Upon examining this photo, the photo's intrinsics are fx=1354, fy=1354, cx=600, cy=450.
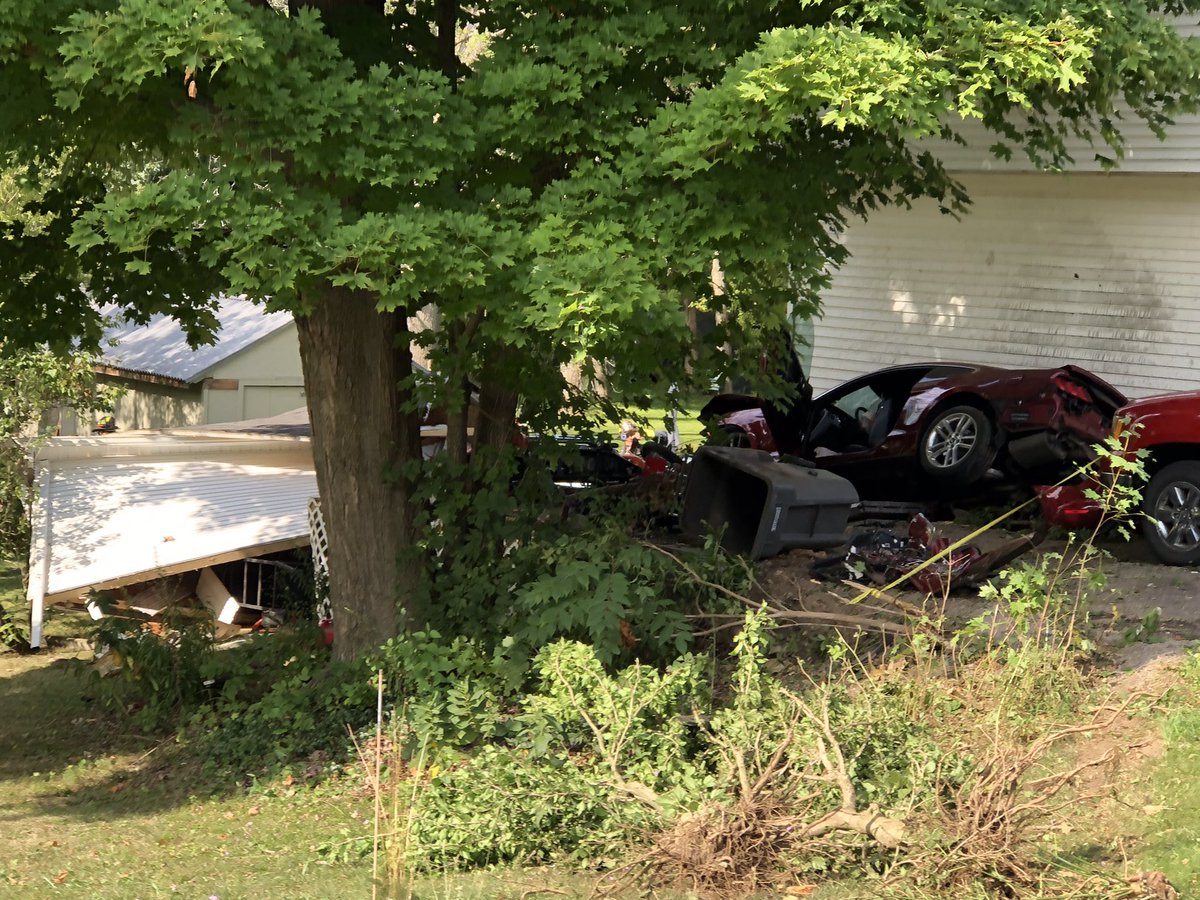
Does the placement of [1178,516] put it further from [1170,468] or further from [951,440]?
[951,440]

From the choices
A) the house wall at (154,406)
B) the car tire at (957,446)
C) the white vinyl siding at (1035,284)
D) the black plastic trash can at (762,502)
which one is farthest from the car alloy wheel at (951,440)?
the house wall at (154,406)

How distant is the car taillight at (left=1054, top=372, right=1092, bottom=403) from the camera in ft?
38.2

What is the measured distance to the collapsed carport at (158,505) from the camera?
13.4m

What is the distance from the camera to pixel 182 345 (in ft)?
83.3

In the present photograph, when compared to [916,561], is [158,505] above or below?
above

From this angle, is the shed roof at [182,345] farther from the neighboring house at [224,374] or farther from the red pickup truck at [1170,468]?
the red pickup truck at [1170,468]

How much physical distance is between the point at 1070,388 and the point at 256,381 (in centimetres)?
1596

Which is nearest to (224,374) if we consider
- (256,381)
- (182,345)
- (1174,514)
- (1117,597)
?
(256,381)

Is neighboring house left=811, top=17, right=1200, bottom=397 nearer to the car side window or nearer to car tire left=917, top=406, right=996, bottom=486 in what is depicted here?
the car side window

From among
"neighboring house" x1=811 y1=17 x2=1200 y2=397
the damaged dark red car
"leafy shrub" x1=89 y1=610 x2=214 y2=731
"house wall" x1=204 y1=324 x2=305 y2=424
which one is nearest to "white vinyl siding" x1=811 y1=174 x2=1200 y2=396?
"neighboring house" x1=811 y1=17 x2=1200 y2=397

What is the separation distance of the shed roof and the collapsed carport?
6.62m

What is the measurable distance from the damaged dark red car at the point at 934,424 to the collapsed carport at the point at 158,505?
5.06 metres

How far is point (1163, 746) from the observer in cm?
736

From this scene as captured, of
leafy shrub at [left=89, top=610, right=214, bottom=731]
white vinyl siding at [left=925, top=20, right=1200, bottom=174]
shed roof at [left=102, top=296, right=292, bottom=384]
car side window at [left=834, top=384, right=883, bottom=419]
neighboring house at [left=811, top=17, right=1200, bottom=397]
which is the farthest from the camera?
shed roof at [left=102, top=296, right=292, bottom=384]
